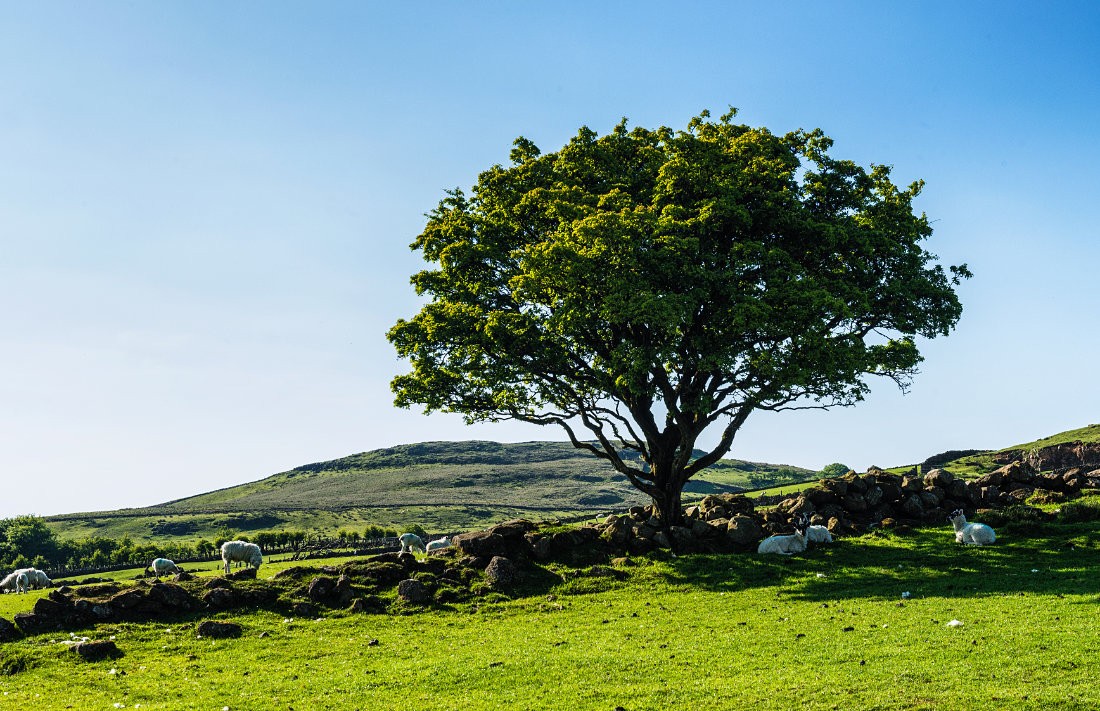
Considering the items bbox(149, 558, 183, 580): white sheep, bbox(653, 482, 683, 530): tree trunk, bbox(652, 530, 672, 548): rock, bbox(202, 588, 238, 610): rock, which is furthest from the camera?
bbox(149, 558, 183, 580): white sheep

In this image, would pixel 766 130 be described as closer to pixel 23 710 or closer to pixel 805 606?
pixel 805 606

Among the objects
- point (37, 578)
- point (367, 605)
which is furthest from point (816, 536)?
point (37, 578)

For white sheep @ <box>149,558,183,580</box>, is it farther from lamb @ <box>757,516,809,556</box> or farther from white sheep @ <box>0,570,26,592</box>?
lamb @ <box>757,516,809,556</box>

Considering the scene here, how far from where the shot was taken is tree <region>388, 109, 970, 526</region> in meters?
34.2

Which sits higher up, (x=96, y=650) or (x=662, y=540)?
(x=662, y=540)

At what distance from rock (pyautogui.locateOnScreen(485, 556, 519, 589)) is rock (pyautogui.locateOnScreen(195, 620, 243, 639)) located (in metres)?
10.1

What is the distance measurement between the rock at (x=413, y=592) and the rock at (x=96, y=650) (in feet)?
32.5

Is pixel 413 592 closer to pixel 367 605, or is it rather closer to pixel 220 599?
pixel 367 605

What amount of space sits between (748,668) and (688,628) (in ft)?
18.2

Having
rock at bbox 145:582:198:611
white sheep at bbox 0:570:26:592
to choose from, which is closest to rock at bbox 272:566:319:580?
rock at bbox 145:582:198:611

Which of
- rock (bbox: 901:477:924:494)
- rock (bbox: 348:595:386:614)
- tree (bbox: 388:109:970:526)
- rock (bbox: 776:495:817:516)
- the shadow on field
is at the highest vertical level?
tree (bbox: 388:109:970:526)

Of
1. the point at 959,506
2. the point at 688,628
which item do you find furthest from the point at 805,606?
the point at 959,506

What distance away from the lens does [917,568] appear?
29844 millimetres

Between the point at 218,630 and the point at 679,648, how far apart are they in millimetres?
15415
